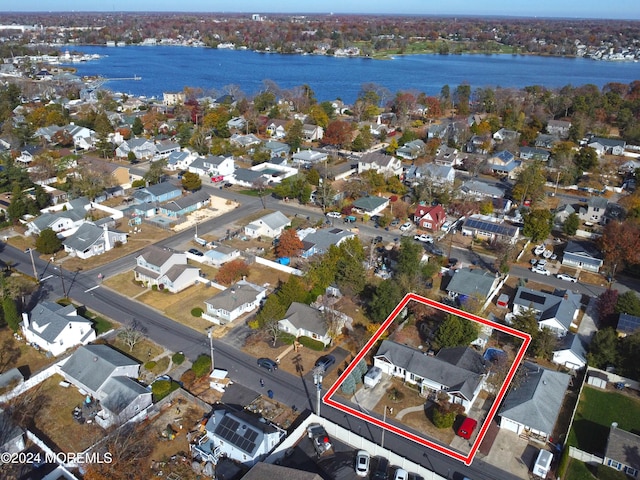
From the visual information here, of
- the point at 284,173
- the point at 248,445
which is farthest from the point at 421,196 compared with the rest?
the point at 248,445

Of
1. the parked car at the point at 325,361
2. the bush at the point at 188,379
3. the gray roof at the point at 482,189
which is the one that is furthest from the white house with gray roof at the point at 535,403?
the gray roof at the point at 482,189

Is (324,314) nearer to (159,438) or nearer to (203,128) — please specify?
(159,438)

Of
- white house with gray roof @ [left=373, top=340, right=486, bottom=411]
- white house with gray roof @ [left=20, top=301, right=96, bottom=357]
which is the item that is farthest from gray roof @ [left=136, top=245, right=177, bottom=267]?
white house with gray roof @ [left=373, top=340, right=486, bottom=411]

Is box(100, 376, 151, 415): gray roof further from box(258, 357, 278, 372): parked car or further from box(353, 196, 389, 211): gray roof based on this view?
box(353, 196, 389, 211): gray roof

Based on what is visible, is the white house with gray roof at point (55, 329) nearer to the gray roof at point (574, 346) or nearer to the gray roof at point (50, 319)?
the gray roof at point (50, 319)

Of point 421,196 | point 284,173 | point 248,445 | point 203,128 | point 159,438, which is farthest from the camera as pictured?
point 203,128

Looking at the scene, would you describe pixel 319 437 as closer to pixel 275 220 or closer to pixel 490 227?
pixel 275 220

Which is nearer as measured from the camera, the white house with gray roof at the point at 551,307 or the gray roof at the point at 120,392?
the gray roof at the point at 120,392
